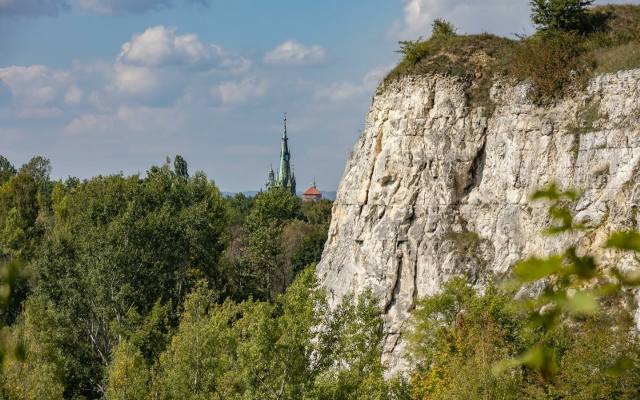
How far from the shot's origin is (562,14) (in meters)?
34.7

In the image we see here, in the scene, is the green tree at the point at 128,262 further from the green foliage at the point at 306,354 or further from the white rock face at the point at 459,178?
the green foliage at the point at 306,354

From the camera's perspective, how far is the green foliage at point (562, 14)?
113ft

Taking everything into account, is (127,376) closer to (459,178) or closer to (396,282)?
(396,282)

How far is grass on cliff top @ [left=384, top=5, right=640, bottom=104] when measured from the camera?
32.9m

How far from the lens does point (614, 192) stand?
29469mm

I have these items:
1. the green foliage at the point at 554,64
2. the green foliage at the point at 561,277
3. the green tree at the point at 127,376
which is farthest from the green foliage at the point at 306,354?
the green foliage at the point at 561,277

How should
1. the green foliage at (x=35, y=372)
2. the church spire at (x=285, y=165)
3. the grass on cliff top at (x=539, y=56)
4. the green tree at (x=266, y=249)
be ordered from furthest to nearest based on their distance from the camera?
the church spire at (x=285, y=165) < the green tree at (x=266, y=249) < the grass on cliff top at (x=539, y=56) < the green foliage at (x=35, y=372)

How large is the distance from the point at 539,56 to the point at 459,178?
5.80 m

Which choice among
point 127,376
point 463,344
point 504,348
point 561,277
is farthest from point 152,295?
point 561,277

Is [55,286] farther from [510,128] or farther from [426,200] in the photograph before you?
[510,128]

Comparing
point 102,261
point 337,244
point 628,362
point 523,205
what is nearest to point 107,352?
point 102,261

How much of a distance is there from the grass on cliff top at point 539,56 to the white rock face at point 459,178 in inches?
22.0

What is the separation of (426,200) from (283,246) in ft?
108

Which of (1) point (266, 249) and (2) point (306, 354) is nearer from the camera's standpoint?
(2) point (306, 354)
